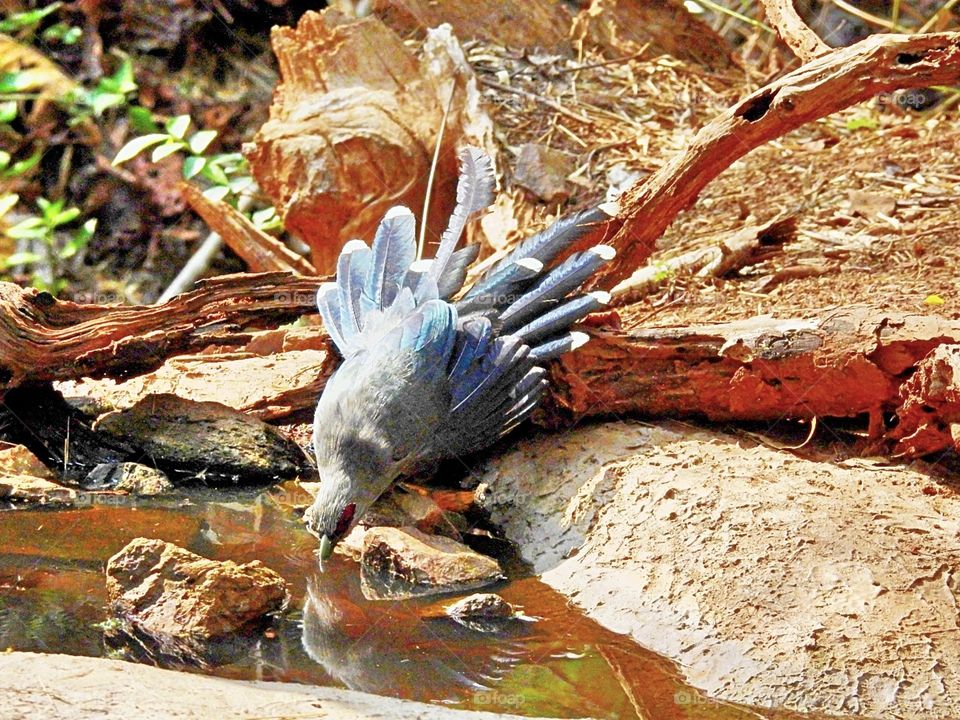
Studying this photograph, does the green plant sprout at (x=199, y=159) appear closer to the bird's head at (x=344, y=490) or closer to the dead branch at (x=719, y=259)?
the dead branch at (x=719, y=259)

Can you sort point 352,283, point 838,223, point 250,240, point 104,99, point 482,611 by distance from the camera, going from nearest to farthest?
point 482,611
point 352,283
point 838,223
point 250,240
point 104,99

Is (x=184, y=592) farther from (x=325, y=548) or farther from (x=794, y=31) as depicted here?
(x=794, y=31)

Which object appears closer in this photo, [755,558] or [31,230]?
[755,558]

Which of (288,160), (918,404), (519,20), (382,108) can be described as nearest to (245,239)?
(288,160)

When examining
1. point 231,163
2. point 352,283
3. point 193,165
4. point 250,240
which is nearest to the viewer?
point 352,283

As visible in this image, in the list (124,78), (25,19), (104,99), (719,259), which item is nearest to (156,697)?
(719,259)

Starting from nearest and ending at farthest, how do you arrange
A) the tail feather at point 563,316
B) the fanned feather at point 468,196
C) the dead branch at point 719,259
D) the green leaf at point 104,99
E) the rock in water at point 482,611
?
the rock in water at point 482,611 → the tail feather at point 563,316 → the fanned feather at point 468,196 → the dead branch at point 719,259 → the green leaf at point 104,99

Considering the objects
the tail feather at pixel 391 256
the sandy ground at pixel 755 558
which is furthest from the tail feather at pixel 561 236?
the sandy ground at pixel 755 558
